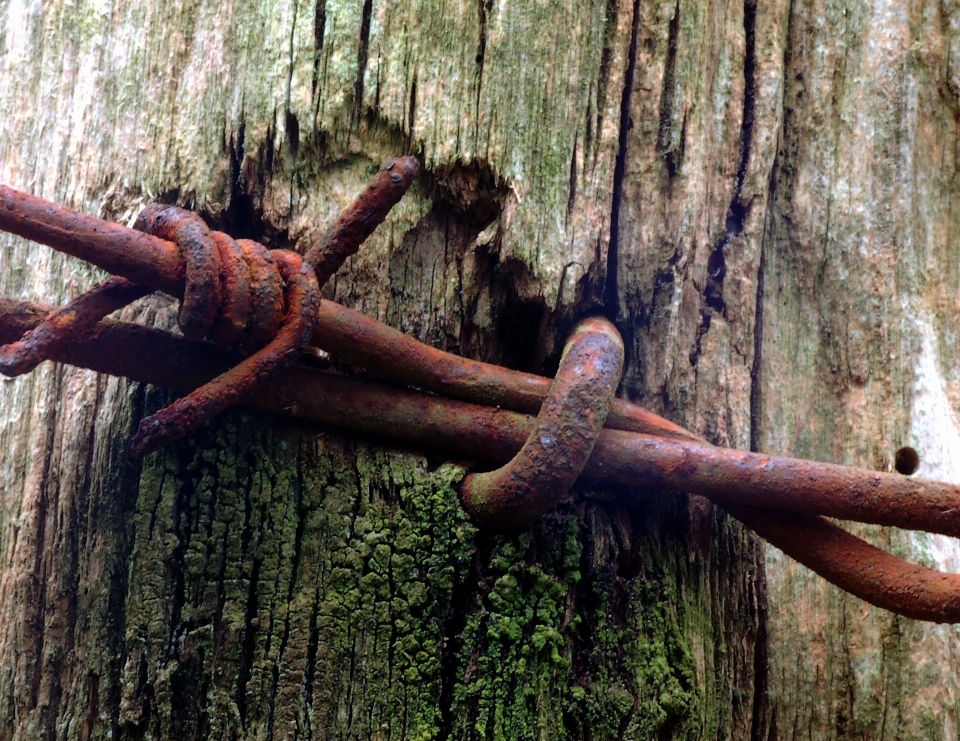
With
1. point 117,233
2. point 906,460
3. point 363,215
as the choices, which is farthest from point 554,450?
point 906,460

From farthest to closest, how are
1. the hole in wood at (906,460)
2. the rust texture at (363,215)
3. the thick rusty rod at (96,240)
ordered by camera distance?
A: 1. the hole in wood at (906,460)
2. the rust texture at (363,215)
3. the thick rusty rod at (96,240)

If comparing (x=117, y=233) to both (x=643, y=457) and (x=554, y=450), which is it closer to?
(x=554, y=450)

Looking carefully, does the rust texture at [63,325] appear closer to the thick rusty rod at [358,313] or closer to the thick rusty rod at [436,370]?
the thick rusty rod at [358,313]

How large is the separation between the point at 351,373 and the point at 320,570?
25 centimetres

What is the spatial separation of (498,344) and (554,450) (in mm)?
230

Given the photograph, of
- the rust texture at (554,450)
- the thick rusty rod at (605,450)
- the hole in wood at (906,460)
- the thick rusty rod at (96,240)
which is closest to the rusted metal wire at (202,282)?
the thick rusty rod at (96,240)

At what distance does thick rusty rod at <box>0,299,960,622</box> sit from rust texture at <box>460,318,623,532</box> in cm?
5

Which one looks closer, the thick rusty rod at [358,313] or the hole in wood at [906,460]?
the thick rusty rod at [358,313]

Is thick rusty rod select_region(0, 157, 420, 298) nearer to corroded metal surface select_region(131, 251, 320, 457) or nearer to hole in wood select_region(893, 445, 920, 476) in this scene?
corroded metal surface select_region(131, 251, 320, 457)

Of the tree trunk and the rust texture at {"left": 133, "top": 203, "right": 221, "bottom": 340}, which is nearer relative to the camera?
the rust texture at {"left": 133, "top": 203, "right": 221, "bottom": 340}

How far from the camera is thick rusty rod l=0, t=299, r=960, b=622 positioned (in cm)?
96

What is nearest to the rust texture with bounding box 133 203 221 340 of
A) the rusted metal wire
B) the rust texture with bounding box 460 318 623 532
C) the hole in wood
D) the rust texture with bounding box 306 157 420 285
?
the rusted metal wire

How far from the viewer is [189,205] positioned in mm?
1037

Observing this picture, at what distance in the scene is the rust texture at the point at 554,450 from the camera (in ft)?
2.98
